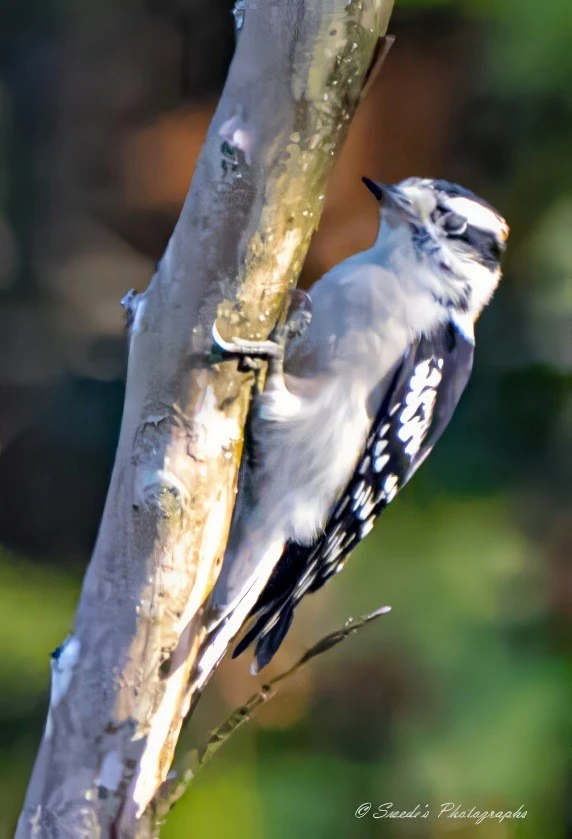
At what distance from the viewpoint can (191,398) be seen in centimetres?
73

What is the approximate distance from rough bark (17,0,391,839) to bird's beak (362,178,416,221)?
0.24 m

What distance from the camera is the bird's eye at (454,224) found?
3.31 ft

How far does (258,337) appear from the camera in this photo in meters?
0.75

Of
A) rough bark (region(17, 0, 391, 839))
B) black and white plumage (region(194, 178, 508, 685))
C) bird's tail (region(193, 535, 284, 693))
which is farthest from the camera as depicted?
black and white plumage (region(194, 178, 508, 685))

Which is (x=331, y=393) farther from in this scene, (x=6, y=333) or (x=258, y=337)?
(x=6, y=333)

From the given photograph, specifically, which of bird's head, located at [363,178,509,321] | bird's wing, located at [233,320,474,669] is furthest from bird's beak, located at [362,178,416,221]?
bird's wing, located at [233,320,474,669]

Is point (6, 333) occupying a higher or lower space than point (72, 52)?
lower

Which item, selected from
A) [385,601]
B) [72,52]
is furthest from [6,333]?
[385,601]

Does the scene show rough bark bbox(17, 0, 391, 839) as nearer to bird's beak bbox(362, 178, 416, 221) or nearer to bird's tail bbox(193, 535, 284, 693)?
bird's tail bbox(193, 535, 284, 693)

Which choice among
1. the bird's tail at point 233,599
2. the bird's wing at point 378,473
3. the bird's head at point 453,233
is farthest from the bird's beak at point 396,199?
the bird's tail at point 233,599

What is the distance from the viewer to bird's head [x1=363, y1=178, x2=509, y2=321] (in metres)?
1.00

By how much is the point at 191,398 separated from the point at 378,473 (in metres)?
0.32

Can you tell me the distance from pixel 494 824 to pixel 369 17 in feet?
2.97

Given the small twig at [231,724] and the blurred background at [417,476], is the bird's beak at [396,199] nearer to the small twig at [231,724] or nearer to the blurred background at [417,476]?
the blurred background at [417,476]
